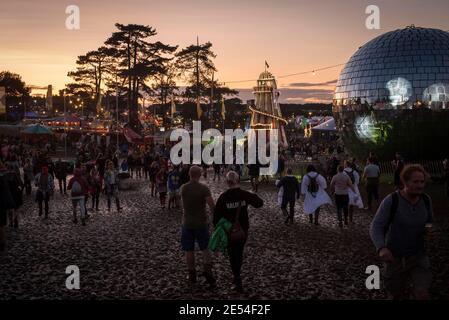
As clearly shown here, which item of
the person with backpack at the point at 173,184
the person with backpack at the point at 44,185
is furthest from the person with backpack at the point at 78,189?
the person with backpack at the point at 173,184

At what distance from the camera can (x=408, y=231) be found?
5.34m

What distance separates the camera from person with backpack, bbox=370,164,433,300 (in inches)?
209

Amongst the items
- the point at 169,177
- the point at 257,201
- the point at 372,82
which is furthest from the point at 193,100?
the point at 257,201

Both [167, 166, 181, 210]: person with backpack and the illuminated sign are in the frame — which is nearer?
[167, 166, 181, 210]: person with backpack

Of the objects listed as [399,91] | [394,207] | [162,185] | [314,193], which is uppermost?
[399,91]

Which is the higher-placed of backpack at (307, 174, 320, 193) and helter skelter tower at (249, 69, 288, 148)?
helter skelter tower at (249, 69, 288, 148)

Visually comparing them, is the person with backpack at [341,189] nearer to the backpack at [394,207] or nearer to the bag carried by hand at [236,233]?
the bag carried by hand at [236,233]

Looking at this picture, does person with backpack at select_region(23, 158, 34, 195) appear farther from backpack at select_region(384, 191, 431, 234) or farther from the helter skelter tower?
the helter skelter tower

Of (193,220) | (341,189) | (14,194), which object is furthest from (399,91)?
(193,220)

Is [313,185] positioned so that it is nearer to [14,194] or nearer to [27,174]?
[14,194]

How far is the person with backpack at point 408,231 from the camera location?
530cm

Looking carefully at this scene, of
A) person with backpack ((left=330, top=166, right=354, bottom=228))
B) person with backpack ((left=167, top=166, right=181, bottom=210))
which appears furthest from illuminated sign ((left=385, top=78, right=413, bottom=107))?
person with backpack ((left=167, top=166, right=181, bottom=210))
